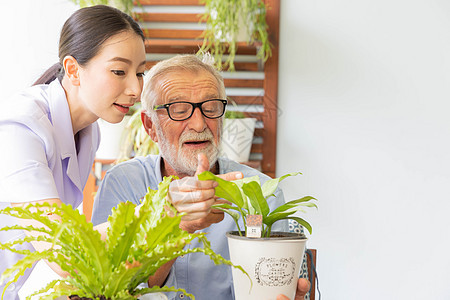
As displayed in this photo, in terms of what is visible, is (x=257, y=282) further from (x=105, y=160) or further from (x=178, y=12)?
(x=178, y=12)

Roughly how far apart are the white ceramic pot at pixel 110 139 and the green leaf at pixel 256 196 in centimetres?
185

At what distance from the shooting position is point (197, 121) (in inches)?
61.1

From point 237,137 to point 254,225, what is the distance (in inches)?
69.4

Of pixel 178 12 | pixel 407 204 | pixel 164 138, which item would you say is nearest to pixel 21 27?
pixel 178 12

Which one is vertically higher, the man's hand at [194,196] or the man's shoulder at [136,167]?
the man's hand at [194,196]

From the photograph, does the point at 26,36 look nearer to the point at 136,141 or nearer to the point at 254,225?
the point at 136,141

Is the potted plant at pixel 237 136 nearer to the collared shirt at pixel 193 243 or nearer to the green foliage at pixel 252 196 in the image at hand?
the collared shirt at pixel 193 243

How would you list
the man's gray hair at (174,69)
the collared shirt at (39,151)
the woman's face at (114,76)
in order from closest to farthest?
the collared shirt at (39,151) < the woman's face at (114,76) < the man's gray hair at (174,69)

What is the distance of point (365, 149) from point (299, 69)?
558 millimetres

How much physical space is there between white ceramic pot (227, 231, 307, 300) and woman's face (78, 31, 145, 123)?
2.10ft

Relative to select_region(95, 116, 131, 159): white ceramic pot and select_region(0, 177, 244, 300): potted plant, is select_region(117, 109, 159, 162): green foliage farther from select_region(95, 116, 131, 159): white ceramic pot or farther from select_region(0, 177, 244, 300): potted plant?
select_region(0, 177, 244, 300): potted plant

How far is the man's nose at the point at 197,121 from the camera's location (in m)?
1.55

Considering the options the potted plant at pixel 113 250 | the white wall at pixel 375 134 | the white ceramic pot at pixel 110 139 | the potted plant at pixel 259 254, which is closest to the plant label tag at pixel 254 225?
the potted plant at pixel 259 254

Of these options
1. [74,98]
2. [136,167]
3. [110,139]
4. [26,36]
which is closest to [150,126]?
[136,167]
